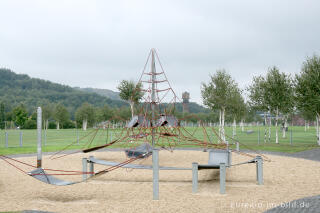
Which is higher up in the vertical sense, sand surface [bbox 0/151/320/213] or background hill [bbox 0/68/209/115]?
background hill [bbox 0/68/209/115]

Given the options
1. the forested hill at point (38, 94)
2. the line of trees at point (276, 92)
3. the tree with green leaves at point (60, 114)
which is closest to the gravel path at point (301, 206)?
the line of trees at point (276, 92)

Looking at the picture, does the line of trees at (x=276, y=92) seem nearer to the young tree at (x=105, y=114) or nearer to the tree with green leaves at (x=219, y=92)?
the tree with green leaves at (x=219, y=92)

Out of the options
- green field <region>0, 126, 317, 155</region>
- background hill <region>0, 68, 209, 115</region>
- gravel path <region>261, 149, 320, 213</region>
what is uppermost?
background hill <region>0, 68, 209, 115</region>

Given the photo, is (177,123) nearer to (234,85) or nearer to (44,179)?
(44,179)

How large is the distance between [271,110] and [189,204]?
20.9 m

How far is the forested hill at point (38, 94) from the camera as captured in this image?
143m

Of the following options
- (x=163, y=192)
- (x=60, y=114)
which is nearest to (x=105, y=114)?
(x=60, y=114)

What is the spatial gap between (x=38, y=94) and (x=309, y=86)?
517 feet

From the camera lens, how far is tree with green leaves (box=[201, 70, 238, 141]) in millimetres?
24750

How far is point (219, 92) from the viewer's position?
24.8 meters

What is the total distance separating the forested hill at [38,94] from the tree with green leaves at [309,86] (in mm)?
126290

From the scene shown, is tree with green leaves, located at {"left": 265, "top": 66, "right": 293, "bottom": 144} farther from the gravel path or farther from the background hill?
the background hill

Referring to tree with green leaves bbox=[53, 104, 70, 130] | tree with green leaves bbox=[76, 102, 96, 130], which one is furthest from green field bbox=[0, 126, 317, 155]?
tree with green leaves bbox=[53, 104, 70, 130]

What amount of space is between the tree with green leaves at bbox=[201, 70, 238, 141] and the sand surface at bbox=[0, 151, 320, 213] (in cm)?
1418
